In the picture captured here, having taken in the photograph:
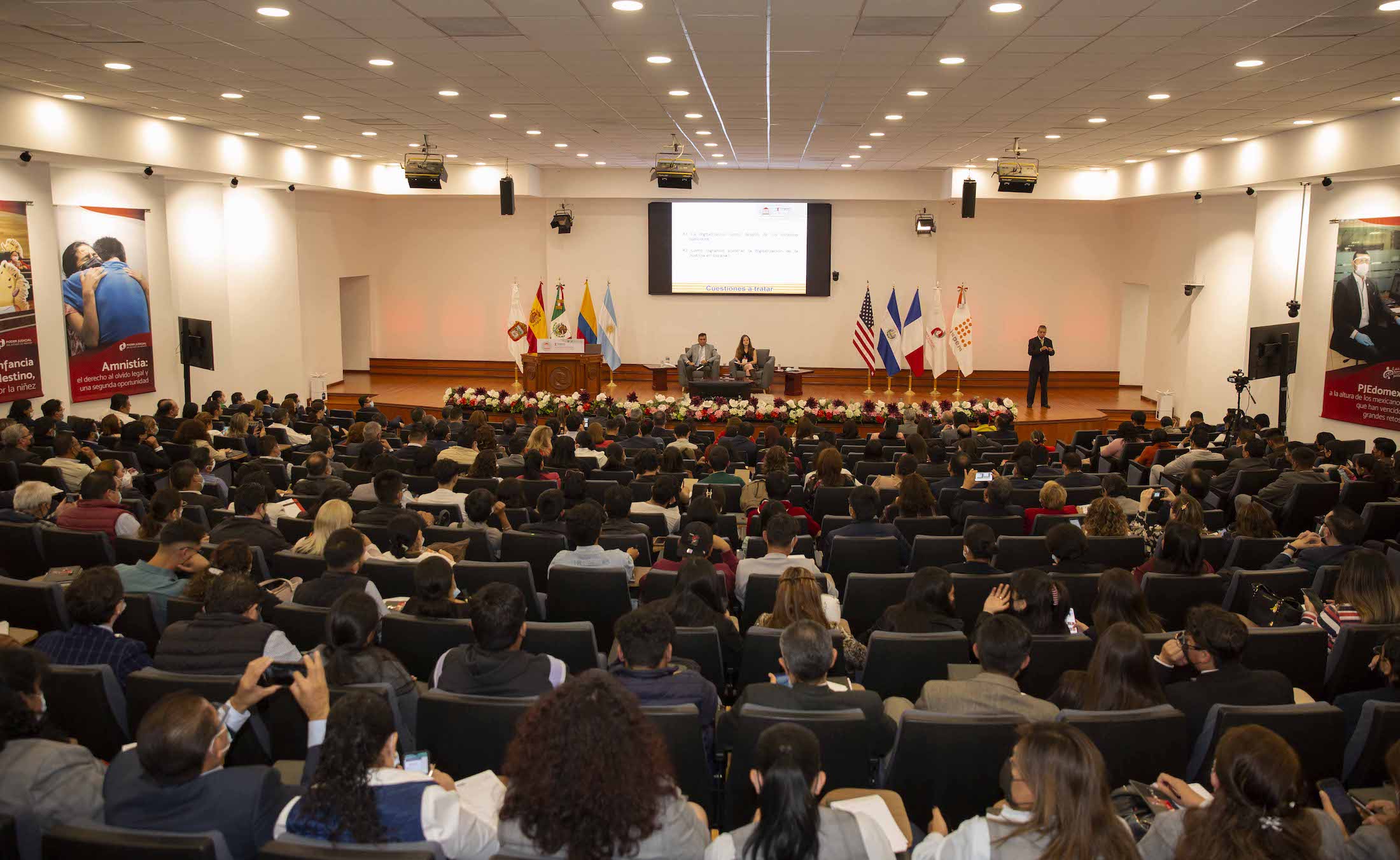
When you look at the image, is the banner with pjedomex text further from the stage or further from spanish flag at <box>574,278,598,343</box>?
spanish flag at <box>574,278,598,343</box>

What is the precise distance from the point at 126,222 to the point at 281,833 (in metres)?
13.7

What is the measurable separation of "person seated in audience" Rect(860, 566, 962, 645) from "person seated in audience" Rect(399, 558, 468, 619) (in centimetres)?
192

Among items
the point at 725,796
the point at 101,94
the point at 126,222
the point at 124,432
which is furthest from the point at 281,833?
the point at 126,222

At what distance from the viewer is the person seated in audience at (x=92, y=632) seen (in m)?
4.05

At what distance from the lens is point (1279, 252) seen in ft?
45.4

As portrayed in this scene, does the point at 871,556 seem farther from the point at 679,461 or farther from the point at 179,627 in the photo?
the point at 179,627

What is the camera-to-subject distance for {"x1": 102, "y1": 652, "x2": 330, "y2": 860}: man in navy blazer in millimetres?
2664

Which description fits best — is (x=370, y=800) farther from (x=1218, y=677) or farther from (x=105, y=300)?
(x=105, y=300)

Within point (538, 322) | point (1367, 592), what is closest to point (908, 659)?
point (1367, 592)

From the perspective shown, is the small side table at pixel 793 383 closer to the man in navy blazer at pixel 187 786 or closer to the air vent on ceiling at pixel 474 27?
the air vent on ceiling at pixel 474 27

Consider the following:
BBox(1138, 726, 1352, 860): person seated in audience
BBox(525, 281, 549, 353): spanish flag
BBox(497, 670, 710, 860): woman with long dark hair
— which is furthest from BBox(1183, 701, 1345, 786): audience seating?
BBox(525, 281, 549, 353): spanish flag

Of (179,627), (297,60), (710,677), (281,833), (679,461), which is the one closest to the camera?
(281,833)

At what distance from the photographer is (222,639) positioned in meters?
3.96

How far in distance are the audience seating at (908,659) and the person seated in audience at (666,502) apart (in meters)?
2.83
